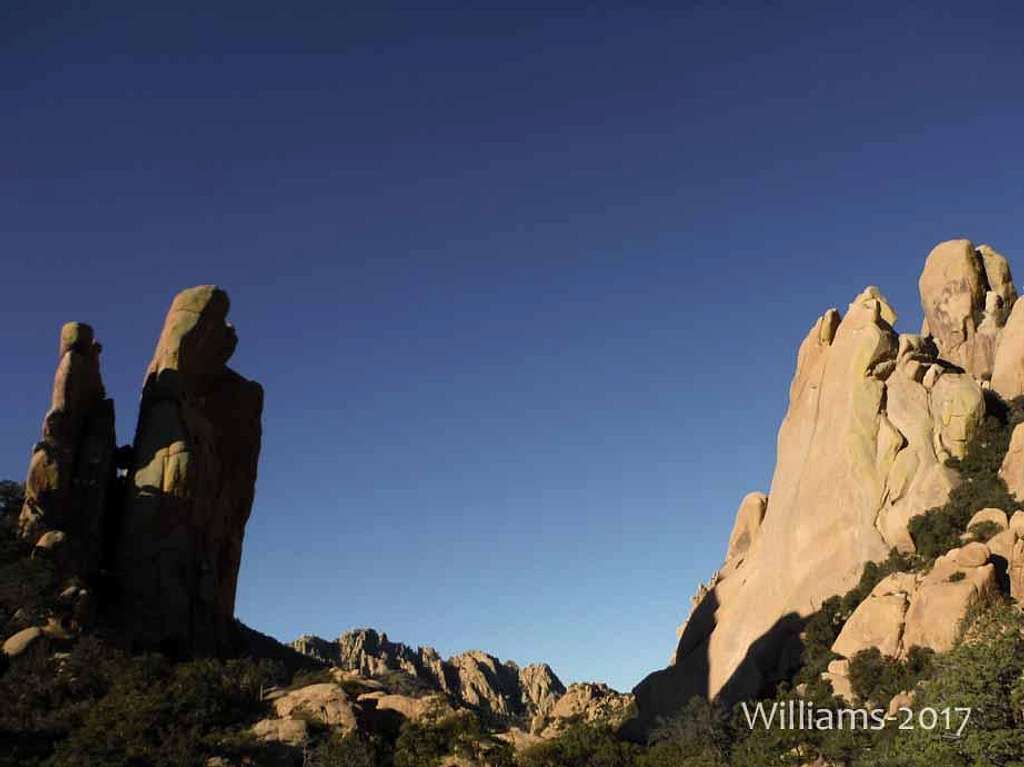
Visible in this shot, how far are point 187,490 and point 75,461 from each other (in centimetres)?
Result: 723

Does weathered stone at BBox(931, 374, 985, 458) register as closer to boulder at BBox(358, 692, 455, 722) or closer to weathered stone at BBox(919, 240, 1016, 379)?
weathered stone at BBox(919, 240, 1016, 379)

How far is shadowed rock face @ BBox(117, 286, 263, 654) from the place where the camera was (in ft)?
203

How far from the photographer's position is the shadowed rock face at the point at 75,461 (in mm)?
60250

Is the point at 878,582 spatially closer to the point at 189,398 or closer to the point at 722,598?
the point at 722,598

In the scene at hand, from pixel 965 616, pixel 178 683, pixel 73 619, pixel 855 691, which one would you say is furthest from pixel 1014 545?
pixel 73 619

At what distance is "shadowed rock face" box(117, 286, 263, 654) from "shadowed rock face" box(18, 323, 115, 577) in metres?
2.00

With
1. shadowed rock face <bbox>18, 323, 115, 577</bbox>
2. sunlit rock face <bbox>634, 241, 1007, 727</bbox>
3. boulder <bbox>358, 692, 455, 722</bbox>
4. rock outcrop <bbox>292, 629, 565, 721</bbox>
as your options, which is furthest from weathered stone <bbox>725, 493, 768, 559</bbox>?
rock outcrop <bbox>292, 629, 565, 721</bbox>

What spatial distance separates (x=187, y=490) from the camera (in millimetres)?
64875

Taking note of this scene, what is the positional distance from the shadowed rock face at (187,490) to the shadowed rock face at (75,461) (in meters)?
2.00

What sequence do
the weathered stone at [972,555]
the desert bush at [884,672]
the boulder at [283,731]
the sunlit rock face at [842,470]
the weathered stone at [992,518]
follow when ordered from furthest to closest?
the sunlit rock face at [842,470] < the weathered stone at [992,518] < the weathered stone at [972,555] < the desert bush at [884,672] < the boulder at [283,731]

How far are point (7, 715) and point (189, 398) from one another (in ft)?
84.5

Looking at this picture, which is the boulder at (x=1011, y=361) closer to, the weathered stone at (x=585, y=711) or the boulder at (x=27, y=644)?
the weathered stone at (x=585, y=711)

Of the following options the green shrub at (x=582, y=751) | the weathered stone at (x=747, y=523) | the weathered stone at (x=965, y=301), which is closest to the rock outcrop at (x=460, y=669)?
the weathered stone at (x=747, y=523)

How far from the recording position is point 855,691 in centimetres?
5366
